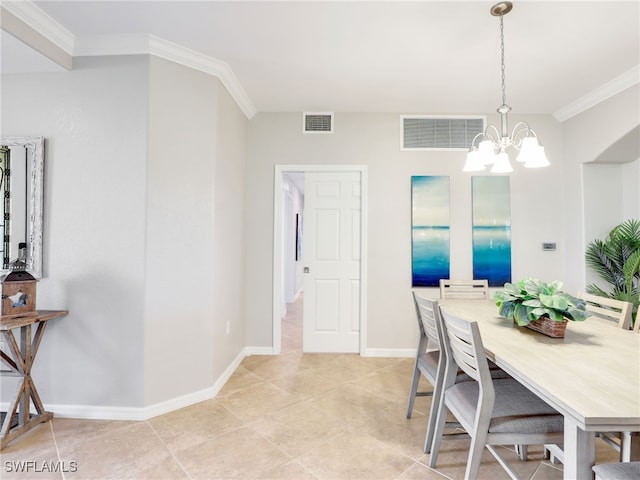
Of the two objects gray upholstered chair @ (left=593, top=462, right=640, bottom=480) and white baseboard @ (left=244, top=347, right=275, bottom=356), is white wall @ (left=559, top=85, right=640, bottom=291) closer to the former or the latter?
gray upholstered chair @ (left=593, top=462, right=640, bottom=480)

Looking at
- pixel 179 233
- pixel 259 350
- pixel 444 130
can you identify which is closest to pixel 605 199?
pixel 444 130

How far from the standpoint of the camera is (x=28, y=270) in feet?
7.19

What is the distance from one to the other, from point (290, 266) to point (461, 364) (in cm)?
490

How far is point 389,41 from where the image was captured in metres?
2.20

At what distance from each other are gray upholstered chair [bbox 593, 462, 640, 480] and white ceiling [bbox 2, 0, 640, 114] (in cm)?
234

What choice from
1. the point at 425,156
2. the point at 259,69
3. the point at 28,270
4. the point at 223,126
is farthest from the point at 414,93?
the point at 28,270

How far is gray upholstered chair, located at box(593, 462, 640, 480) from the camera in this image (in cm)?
101

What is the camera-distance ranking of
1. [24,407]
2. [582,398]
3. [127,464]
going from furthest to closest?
[24,407] → [127,464] → [582,398]

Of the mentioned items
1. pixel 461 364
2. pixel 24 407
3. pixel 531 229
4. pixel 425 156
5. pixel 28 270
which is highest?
pixel 425 156

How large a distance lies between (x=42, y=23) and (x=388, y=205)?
10.2ft

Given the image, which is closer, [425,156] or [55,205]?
[55,205]

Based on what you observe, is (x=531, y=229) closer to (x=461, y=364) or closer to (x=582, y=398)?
(x=461, y=364)

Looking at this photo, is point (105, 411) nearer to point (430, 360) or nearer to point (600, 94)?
point (430, 360)

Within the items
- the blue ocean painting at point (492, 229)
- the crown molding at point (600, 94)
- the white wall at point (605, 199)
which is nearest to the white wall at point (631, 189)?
the white wall at point (605, 199)
